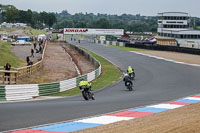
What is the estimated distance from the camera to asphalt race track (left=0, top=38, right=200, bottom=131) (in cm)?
1310

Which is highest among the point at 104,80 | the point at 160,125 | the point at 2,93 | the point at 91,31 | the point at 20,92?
the point at 91,31

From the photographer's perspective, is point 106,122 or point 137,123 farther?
point 106,122

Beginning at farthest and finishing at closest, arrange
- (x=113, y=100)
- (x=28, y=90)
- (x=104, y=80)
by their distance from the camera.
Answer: (x=104, y=80) < (x=28, y=90) < (x=113, y=100)

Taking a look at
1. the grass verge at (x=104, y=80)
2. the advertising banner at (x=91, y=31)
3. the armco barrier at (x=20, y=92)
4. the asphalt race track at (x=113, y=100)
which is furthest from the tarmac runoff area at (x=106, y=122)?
the advertising banner at (x=91, y=31)

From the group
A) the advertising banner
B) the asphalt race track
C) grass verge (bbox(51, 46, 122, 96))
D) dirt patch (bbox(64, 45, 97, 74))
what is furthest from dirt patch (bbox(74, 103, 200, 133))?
the advertising banner

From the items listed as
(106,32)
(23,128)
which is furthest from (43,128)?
(106,32)

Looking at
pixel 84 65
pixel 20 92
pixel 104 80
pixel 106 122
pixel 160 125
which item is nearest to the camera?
pixel 160 125

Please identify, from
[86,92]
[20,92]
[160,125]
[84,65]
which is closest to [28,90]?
[20,92]

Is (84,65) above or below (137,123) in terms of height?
below

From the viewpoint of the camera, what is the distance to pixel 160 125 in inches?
468

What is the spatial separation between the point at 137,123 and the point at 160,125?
851mm

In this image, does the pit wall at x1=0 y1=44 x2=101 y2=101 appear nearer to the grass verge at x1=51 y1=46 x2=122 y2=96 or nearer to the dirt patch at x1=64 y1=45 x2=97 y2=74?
the grass verge at x1=51 y1=46 x2=122 y2=96

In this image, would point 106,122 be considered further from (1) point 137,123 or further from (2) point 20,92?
(2) point 20,92

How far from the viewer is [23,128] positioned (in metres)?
11.5
